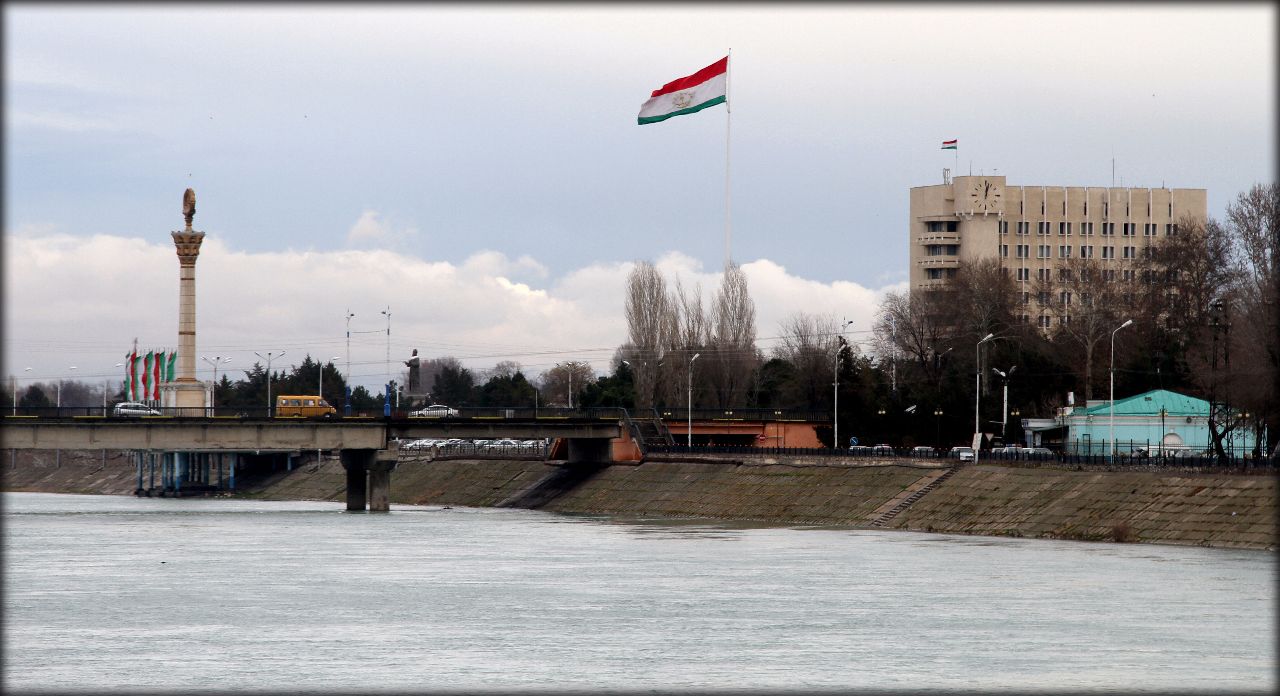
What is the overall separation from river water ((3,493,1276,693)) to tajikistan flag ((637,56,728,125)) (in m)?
54.0

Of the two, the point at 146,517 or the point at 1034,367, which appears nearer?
the point at 146,517

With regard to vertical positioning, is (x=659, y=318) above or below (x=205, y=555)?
above

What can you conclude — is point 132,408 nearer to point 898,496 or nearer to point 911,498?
point 898,496

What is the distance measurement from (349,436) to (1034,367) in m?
59.8

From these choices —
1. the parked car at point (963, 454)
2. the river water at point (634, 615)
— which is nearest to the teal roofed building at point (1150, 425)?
the parked car at point (963, 454)

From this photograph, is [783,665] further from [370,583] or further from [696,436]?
[696,436]

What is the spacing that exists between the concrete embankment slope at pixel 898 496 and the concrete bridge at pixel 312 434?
6565 mm

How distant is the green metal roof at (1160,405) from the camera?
12125 centimetres

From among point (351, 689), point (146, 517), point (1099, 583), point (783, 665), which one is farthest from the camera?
point (146, 517)

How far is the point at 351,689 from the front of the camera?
41.2 metres

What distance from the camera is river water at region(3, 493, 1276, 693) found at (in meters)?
43.3

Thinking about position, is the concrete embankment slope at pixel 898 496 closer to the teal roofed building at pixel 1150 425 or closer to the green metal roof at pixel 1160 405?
the teal roofed building at pixel 1150 425

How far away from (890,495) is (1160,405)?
26824 millimetres

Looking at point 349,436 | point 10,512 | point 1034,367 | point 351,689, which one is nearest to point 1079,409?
point 1034,367
